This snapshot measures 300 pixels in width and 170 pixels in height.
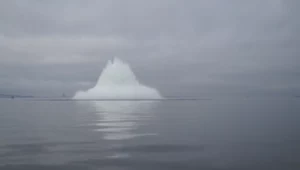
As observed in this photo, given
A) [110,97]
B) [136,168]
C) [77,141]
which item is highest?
[110,97]

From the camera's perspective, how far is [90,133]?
2312 cm

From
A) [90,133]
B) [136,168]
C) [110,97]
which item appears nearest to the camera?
[136,168]

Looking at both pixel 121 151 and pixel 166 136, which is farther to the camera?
pixel 166 136

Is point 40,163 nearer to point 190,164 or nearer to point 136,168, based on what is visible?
point 136,168

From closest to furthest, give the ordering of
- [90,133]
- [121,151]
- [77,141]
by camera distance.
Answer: [121,151]
[77,141]
[90,133]

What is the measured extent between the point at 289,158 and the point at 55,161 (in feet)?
40.4

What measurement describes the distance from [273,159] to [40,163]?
39.5 ft

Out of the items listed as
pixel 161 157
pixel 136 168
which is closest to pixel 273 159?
pixel 161 157

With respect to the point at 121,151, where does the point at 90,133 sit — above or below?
above

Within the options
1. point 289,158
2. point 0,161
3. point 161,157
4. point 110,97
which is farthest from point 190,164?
point 110,97

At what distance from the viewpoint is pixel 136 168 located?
12.7m

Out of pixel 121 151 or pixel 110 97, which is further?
pixel 110 97

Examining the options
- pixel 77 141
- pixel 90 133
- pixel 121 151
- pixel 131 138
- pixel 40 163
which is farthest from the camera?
pixel 90 133

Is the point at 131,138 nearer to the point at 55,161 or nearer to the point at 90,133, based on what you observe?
the point at 90,133
